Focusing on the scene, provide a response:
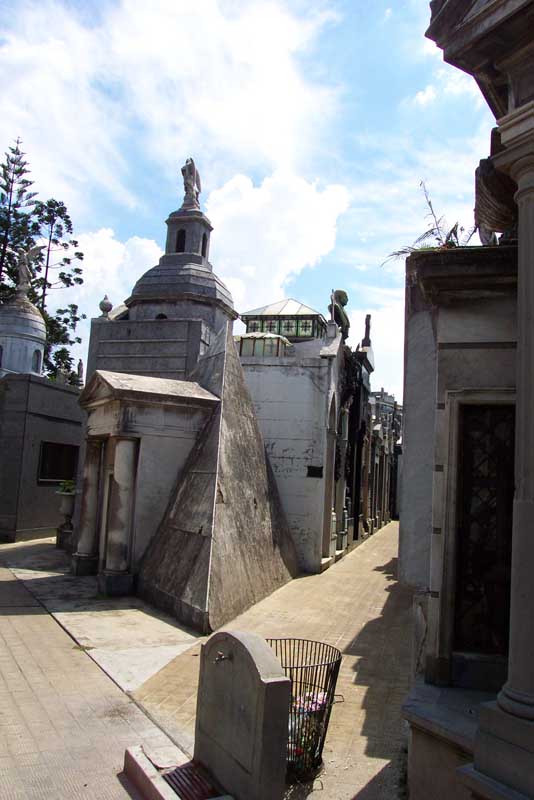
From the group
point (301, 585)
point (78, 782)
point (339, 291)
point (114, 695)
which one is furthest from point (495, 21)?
point (339, 291)

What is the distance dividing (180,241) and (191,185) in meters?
2.08

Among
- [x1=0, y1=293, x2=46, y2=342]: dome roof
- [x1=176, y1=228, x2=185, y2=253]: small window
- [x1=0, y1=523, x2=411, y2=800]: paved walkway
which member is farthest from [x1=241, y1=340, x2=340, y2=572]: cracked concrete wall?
[x1=0, y1=293, x2=46, y2=342]: dome roof

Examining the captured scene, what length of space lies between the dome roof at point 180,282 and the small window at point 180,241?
0.55 metres

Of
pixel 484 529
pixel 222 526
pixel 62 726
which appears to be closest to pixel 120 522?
pixel 222 526

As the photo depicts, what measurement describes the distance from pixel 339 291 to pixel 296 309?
9.78ft

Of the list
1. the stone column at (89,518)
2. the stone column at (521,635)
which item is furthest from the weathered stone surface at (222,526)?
the stone column at (521,635)

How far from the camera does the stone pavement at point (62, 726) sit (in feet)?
15.8

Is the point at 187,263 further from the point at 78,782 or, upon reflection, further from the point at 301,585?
the point at 78,782

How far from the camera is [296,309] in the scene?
1034 inches

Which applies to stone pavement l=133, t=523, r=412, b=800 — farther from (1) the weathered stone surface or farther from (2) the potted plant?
(2) the potted plant

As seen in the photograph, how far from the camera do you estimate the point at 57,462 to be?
68.9 feet

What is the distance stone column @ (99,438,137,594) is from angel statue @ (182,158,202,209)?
42.4 feet

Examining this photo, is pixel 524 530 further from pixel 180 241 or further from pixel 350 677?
pixel 180 241

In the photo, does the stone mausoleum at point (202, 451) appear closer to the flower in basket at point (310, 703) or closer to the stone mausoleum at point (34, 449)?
the stone mausoleum at point (34, 449)
